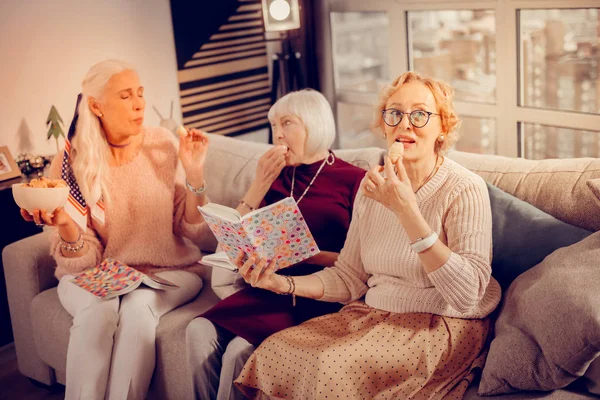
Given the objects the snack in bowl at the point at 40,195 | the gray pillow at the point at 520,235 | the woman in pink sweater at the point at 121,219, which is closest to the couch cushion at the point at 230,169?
the woman in pink sweater at the point at 121,219

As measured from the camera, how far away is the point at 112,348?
2.32 metres

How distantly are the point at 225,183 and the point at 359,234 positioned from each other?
0.95 meters

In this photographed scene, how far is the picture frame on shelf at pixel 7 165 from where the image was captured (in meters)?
3.18

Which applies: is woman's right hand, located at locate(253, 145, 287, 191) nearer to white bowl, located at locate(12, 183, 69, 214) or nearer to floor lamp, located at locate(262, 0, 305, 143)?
white bowl, located at locate(12, 183, 69, 214)

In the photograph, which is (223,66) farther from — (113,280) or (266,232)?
(266,232)

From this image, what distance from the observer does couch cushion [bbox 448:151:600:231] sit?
2.02 meters

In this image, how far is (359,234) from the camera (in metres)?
2.09

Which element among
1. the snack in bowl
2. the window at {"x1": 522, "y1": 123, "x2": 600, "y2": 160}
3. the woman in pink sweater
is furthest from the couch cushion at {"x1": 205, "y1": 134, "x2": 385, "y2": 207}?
the window at {"x1": 522, "y1": 123, "x2": 600, "y2": 160}

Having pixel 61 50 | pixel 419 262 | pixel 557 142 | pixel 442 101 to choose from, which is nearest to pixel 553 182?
pixel 442 101

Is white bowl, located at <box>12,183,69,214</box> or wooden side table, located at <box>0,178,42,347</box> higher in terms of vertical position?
white bowl, located at <box>12,183,69,214</box>

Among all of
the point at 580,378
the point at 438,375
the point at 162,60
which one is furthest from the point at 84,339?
the point at 162,60

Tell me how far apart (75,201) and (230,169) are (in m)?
0.69

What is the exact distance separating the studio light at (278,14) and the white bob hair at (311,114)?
136 centimetres

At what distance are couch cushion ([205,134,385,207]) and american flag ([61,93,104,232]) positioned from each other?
547 mm
